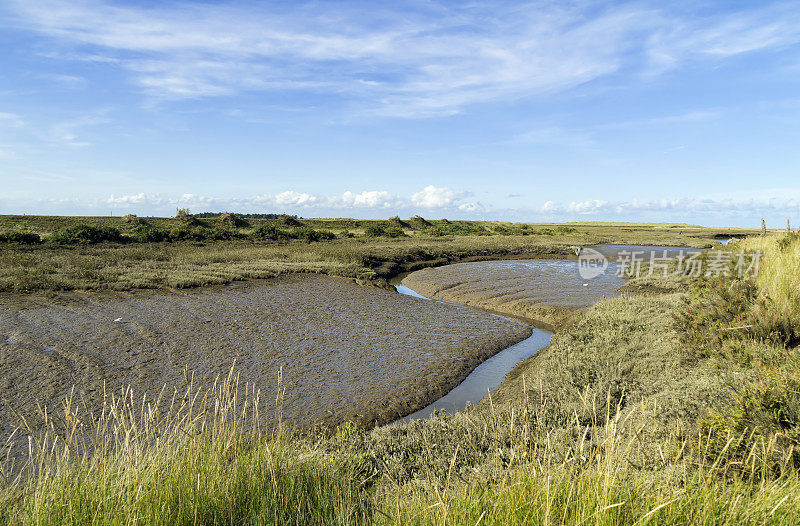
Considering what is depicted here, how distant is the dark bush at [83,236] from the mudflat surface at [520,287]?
2707cm

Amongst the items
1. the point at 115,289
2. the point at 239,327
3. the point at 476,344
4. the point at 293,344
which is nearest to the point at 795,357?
the point at 476,344

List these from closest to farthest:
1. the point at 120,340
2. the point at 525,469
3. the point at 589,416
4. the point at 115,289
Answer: the point at 525,469 → the point at 589,416 → the point at 120,340 → the point at 115,289

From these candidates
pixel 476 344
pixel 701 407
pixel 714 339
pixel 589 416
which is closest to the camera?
pixel 701 407

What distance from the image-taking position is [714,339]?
7680mm

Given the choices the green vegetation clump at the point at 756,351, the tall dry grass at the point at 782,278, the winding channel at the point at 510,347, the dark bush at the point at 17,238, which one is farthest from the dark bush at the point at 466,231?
the green vegetation clump at the point at 756,351

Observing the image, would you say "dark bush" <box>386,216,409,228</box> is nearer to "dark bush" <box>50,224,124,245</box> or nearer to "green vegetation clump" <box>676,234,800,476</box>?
"dark bush" <box>50,224,124,245</box>

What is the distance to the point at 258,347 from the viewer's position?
11.1 metres

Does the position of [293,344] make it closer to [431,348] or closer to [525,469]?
[431,348]

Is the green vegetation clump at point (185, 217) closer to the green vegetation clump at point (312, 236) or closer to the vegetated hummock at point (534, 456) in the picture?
the green vegetation clump at point (312, 236)

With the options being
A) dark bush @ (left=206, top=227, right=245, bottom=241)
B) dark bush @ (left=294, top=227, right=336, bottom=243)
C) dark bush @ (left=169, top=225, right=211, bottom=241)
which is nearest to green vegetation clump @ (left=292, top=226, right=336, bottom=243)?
dark bush @ (left=294, top=227, right=336, bottom=243)

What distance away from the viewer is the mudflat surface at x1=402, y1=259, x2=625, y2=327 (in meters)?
16.8

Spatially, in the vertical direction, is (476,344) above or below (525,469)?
below

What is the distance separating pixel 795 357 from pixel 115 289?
19470 millimetres

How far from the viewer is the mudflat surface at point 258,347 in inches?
327
